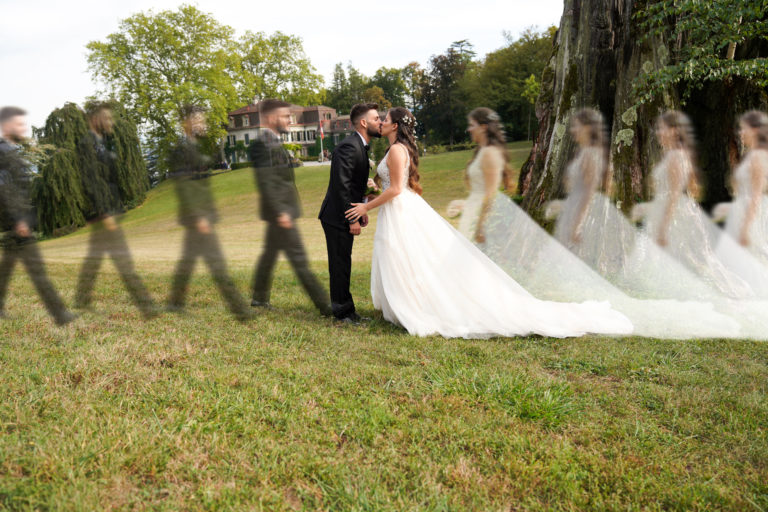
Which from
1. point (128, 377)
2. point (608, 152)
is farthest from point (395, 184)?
point (608, 152)

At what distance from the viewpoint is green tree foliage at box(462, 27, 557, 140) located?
51.8 m

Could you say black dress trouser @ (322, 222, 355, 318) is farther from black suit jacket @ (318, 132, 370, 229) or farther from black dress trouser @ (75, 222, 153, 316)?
black dress trouser @ (75, 222, 153, 316)

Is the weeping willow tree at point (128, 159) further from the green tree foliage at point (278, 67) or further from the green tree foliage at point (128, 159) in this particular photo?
the green tree foliage at point (278, 67)

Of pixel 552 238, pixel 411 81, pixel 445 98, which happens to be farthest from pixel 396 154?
pixel 411 81

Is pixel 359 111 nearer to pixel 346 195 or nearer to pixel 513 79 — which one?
pixel 346 195

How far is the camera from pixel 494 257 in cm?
789

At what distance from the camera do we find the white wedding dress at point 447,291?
4.88m

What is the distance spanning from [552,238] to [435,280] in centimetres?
309

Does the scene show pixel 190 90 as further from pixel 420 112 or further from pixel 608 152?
pixel 608 152

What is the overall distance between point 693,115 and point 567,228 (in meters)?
2.73

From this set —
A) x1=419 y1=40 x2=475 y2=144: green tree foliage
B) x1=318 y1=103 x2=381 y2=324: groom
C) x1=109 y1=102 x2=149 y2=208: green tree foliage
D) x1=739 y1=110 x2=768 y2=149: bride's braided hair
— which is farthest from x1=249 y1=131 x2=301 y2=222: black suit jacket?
x1=419 y1=40 x2=475 y2=144: green tree foliage

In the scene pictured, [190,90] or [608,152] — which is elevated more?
[190,90]

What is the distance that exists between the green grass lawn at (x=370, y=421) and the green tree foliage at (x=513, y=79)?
5010 cm

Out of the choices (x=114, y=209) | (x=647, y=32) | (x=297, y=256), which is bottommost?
(x=297, y=256)
